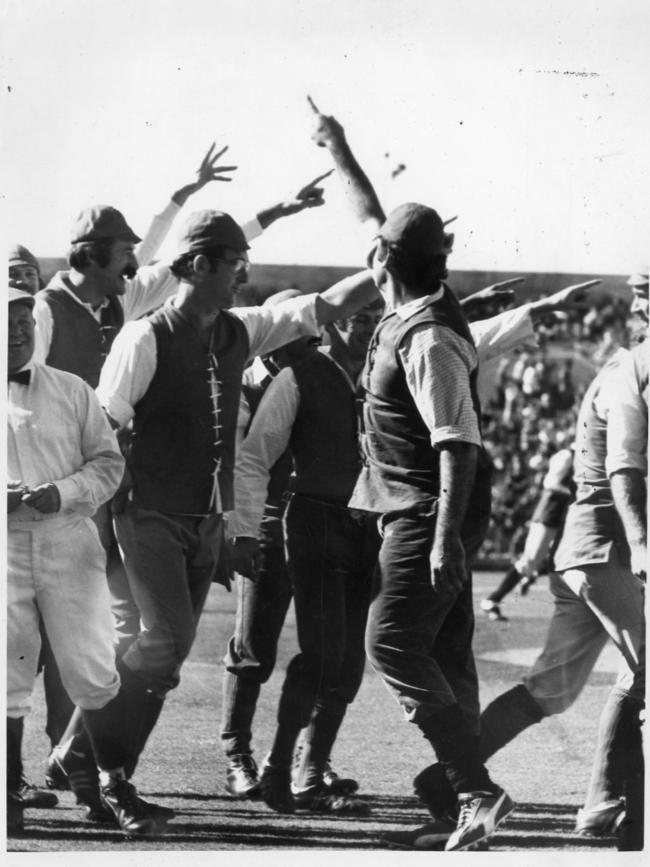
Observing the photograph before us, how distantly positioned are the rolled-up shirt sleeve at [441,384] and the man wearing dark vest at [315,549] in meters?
0.89

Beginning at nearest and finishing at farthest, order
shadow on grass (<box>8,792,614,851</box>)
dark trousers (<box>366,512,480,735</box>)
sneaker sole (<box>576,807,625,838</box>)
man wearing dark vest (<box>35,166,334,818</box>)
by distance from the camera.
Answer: dark trousers (<box>366,512,480,735</box>) < shadow on grass (<box>8,792,614,851</box>) < sneaker sole (<box>576,807,625,838</box>) < man wearing dark vest (<box>35,166,334,818</box>)

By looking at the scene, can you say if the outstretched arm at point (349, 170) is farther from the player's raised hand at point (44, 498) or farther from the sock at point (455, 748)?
the sock at point (455, 748)

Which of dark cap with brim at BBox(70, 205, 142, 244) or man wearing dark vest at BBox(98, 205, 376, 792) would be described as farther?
dark cap with brim at BBox(70, 205, 142, 244)

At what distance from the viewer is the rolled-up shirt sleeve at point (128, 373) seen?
499 cm

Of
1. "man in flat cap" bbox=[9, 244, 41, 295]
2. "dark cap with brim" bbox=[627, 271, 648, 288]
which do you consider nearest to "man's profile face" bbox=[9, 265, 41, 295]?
"man in flat cap" bbox=[9, 244, 41, 295]

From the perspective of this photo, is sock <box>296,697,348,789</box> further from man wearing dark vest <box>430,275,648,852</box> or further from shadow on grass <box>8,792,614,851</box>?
man wearing dark vest <box>430,275,648,852</box>

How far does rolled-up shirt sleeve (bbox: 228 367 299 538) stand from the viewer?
5.40 metres

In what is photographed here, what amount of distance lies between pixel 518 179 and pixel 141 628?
6.96 feet

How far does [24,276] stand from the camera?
534cm

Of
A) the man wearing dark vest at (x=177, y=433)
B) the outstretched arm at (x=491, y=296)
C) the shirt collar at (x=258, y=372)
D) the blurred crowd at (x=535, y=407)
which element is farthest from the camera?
the blurred crowd at (x=535, y=407)

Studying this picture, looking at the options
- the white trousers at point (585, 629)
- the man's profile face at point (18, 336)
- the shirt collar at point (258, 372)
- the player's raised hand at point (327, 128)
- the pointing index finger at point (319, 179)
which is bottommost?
the white trousers at point (585, 629)

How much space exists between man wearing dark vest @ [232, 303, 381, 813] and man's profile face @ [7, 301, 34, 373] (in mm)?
1018

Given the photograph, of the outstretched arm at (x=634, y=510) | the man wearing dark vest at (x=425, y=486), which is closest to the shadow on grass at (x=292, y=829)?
the man wearing dark vest at (x=425, y=486)

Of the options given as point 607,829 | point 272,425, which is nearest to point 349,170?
point 272,425
